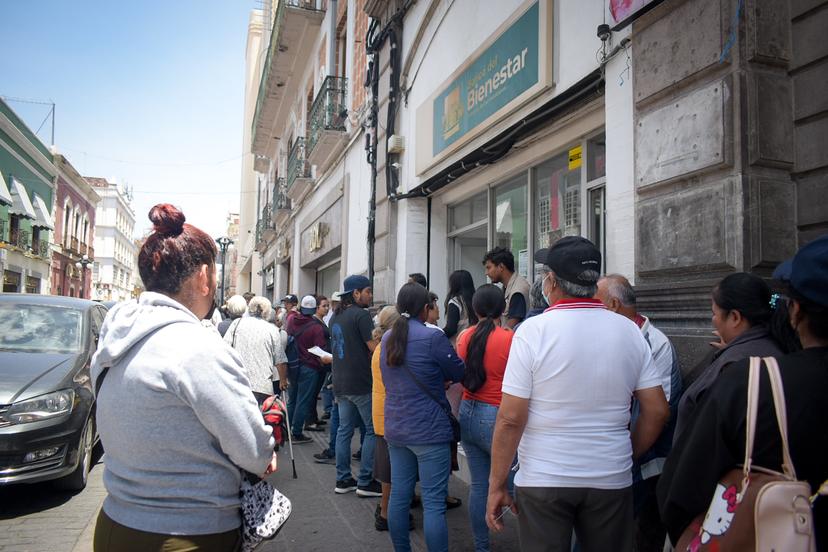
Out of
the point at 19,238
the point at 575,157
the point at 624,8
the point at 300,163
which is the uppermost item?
the point at 300,163

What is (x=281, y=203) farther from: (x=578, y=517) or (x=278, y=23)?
(x=578, y=517)

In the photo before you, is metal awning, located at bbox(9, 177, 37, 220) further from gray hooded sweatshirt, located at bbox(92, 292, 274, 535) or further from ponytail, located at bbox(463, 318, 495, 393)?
gray hooded sweatshirt, located at bbox(92, 292, 274, 535)

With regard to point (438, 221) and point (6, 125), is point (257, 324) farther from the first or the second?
point (6, 125)

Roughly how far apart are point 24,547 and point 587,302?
427 cm

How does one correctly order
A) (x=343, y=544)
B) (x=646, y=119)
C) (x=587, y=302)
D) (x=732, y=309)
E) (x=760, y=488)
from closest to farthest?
(x=760, y=488) → (x=587, y=302) → (x=732, y=309) → (x=646, y=119) → (x=343, y=544)

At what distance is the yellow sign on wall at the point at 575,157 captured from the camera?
583 centimetres

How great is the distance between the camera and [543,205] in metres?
6.59

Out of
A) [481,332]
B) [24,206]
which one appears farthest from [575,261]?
[24,206]

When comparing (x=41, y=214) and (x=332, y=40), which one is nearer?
(x=332, y=40)

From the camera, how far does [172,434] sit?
72.2 inches

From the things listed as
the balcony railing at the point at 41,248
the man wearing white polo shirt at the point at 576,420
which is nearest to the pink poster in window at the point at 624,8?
the man wearing white polo shirt at the point at 576,420

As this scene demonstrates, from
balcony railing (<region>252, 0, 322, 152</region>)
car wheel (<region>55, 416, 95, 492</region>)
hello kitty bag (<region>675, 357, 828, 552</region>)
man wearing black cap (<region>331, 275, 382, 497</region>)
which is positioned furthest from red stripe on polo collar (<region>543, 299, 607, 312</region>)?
balcony railing (<region>252, 0, 322, 152</region>)

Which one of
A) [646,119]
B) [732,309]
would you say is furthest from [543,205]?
[732,309]

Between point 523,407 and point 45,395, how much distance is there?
4.41 metres
